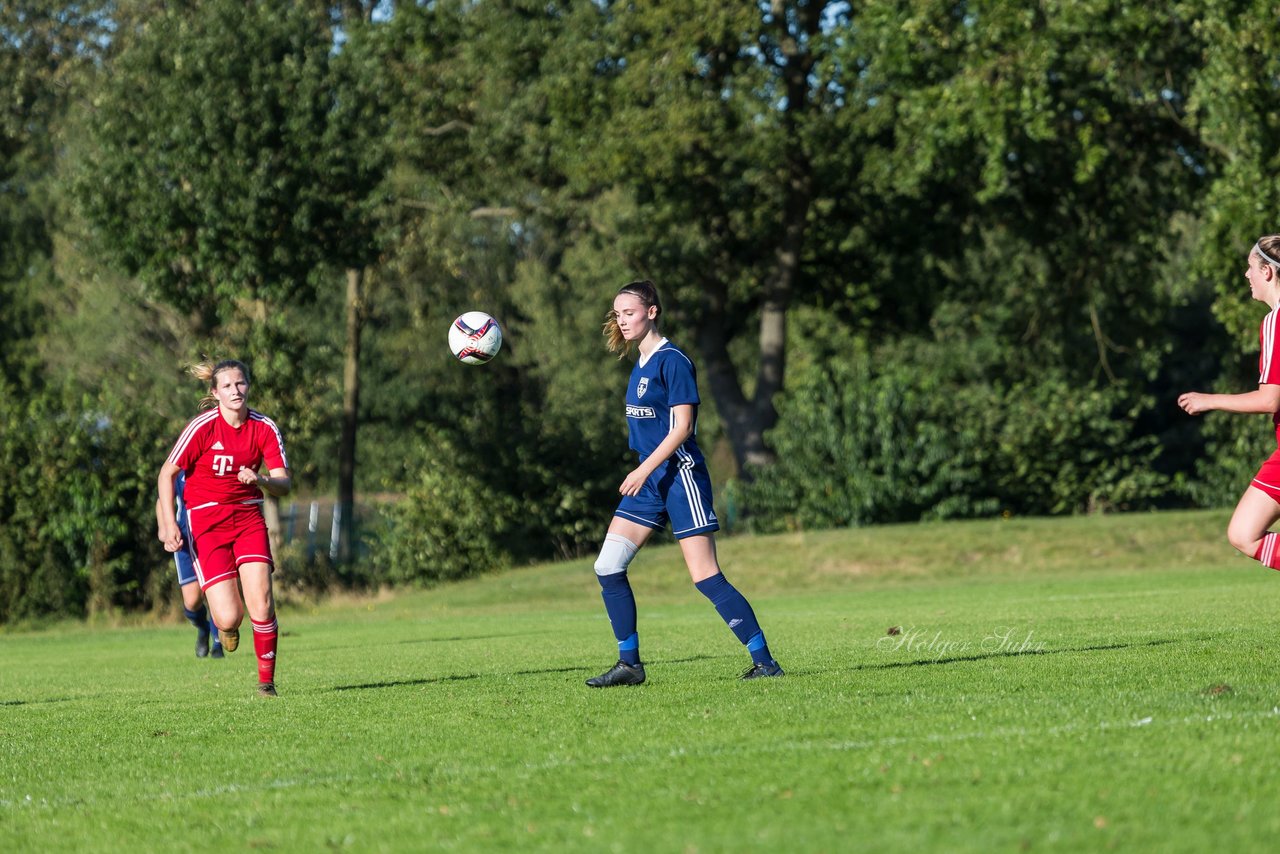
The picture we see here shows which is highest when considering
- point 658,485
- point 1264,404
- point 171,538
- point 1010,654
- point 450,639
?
point 1264,404

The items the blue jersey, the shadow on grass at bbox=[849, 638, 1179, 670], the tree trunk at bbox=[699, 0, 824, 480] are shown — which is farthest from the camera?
the tree trunk at bbox=[699, 0, 824, 480]

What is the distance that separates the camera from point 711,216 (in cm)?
3362

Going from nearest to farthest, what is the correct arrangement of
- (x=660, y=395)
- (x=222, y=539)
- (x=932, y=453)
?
(x=660, y=395), (x=222, y=539), (x=932, y=453)

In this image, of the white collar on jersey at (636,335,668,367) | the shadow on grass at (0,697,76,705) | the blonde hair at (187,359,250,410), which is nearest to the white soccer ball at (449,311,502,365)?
the blonde hair at (187,359,250,410)

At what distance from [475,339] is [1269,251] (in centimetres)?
552

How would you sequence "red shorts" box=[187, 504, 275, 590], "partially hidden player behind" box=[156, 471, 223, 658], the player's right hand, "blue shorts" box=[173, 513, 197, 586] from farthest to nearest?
1. "blue shorts" box=[173, 513, 197, 586]
2. "partially hidden player behind" box=[156, 471, 223, 658]
3. "red shorts" box=[187, 504, 275, 590]
4. the player's right hand

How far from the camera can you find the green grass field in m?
5.14

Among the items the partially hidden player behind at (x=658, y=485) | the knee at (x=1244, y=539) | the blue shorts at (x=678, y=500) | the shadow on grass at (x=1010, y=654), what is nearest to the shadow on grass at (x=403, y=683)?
the partially hidden player behind at (x=658, y=485)

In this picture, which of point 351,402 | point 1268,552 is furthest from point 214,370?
point 351,402

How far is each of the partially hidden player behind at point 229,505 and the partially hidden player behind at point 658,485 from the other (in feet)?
7.32

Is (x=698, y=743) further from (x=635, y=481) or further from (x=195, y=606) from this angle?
(x=195, y=606)

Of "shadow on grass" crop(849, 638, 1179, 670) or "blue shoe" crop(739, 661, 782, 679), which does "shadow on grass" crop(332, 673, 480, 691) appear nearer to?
"blue shoe" crop(739, 661, 782, 679)

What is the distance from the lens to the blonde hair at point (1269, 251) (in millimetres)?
8438

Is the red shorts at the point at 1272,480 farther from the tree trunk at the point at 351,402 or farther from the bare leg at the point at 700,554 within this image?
the tree trunk at the point at 351,402
